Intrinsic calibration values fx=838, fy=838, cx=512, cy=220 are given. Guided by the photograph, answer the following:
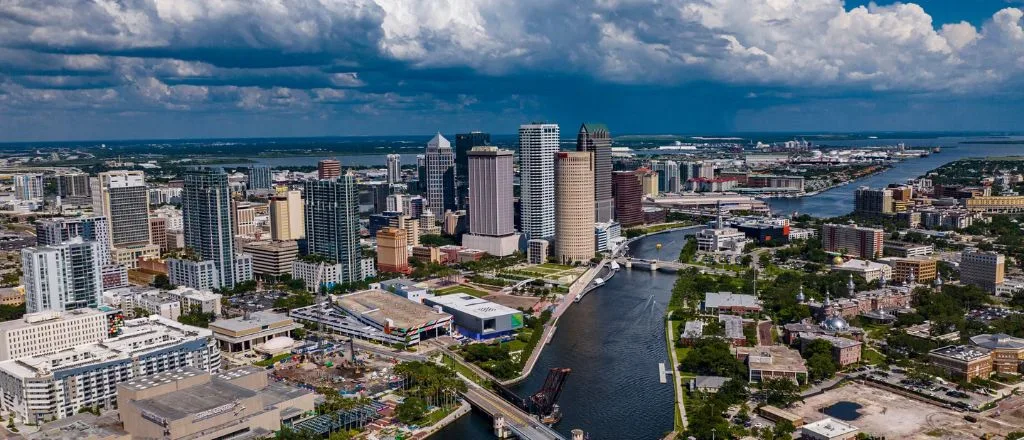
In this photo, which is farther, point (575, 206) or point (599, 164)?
point (599, 164)

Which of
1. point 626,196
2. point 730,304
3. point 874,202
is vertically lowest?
point 730,304

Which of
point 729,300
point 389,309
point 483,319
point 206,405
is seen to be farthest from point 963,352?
point 206,405

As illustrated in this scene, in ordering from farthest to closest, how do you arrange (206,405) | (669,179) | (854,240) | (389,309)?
(669,179) < (854,240) < (389,309) < (206,405)

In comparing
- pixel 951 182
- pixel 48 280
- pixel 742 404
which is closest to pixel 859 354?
pixel 742 404

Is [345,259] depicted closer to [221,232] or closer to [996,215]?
[221,232]

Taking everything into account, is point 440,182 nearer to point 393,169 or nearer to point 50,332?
point 393,169

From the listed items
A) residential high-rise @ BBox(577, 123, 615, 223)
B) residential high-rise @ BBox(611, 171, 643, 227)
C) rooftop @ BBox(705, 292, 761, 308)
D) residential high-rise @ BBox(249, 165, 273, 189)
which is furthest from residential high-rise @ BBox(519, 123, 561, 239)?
residential high-rise @ BBox(249, 165, 273, 189)
